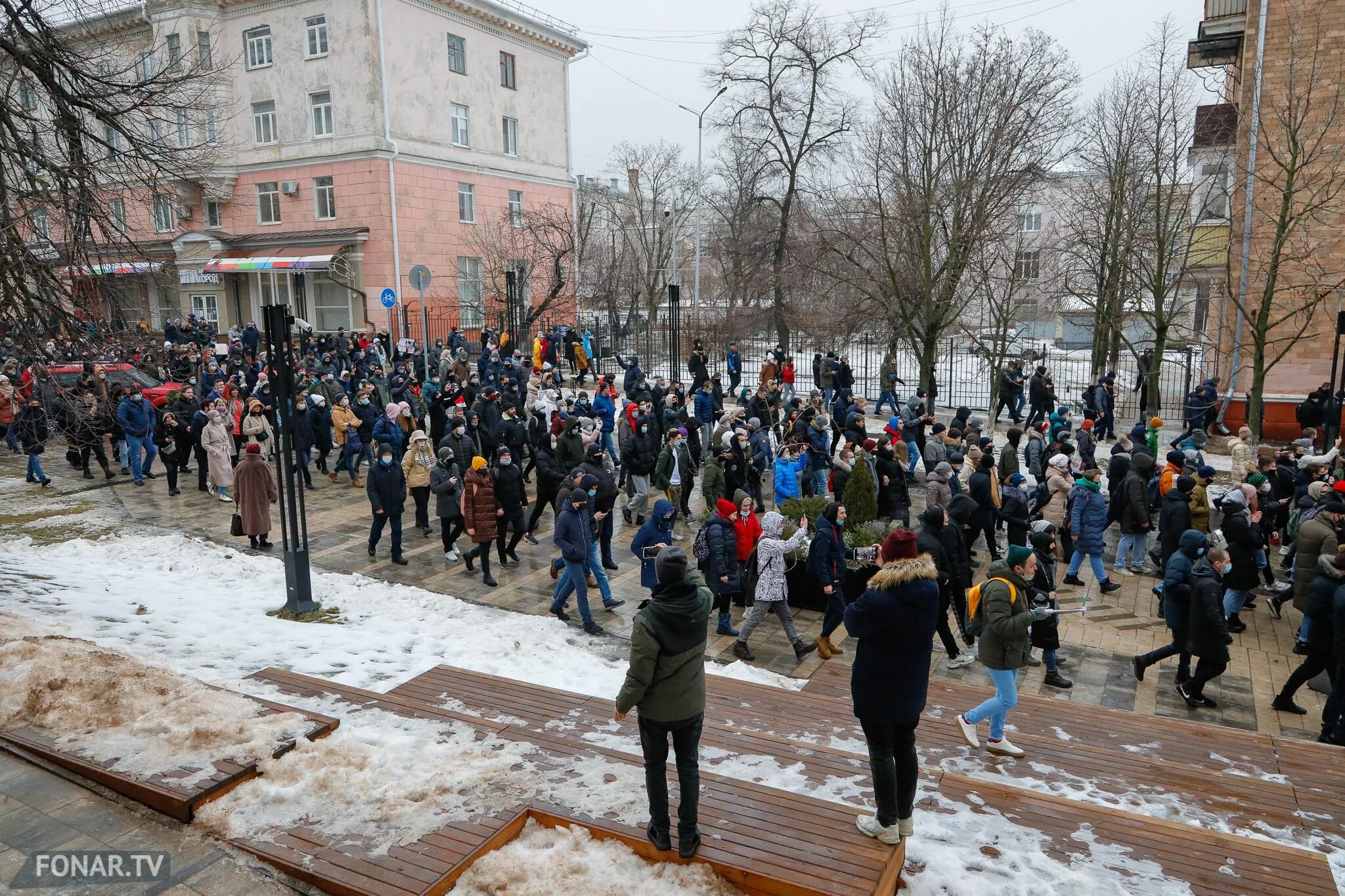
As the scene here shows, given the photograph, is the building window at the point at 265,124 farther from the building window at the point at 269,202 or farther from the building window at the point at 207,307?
the building window at the point at 207,307

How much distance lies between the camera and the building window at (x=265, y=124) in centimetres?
3478

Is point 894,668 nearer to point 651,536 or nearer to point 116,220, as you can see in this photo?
point 651,536

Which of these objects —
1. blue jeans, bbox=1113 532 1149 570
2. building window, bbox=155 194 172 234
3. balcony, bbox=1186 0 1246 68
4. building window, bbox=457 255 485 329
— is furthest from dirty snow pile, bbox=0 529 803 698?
building window, bbox=457 255 485 329

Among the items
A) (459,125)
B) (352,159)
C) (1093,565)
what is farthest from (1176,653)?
(459,125)

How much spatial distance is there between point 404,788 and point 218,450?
11.6m

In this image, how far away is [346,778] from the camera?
529 cm

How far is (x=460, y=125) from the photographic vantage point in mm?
36188

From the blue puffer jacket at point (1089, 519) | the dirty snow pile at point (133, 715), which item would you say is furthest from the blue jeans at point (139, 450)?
the blue puffer jacket at point (1089, 519)

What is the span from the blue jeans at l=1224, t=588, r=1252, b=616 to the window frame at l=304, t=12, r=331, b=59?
33799mm

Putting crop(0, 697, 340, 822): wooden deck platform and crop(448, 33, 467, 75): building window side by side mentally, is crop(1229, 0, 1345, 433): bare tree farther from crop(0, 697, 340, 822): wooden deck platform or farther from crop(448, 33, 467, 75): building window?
crop(448, 33, 467, 75): building window

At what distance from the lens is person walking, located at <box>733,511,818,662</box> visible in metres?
8.98

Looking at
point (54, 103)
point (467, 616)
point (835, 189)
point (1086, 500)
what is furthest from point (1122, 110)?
point (54, 103)

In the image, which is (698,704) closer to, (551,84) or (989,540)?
(989,540)

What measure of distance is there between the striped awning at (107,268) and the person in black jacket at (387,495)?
3.53 m
